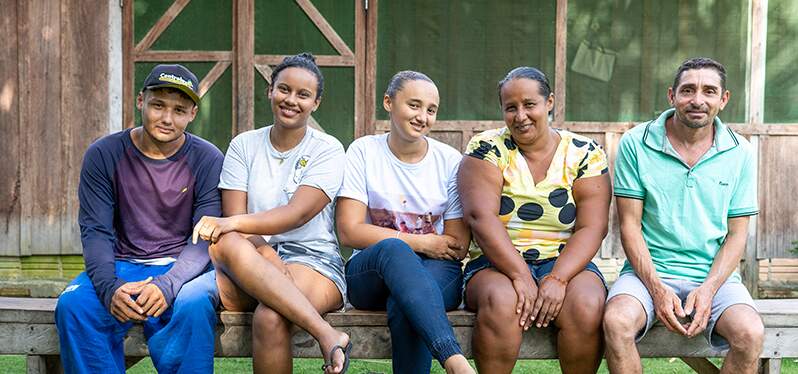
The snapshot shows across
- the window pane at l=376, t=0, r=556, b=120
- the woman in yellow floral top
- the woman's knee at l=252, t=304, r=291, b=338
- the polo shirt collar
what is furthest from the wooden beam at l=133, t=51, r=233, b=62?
the polo shirt collar

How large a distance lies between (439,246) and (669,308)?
977 millimetres

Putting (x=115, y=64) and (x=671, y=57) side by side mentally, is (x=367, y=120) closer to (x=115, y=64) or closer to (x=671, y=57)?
(x=115, y=64)

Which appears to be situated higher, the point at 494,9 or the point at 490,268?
the point at 494,9

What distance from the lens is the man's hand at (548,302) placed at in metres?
3.48

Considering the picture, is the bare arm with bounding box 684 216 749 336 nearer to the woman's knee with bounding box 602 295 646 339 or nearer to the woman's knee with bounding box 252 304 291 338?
the woman's knee with bounding box 602 295 646 339

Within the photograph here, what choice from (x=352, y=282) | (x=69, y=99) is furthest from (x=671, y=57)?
(x=69, y=99)

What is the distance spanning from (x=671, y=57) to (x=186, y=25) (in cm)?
394

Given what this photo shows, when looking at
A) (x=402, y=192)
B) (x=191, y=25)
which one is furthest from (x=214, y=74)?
(x=402, y=192)

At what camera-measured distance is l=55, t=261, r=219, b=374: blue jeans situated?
3.39 metres

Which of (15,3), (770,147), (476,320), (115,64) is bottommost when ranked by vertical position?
(476,320)

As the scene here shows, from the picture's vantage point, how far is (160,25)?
7.03m

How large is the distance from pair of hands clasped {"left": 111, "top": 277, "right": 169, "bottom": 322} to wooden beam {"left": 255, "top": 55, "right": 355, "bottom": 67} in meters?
3.76

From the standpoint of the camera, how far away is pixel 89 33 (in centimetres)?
693

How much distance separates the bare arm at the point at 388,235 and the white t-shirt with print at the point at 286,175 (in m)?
0.09
